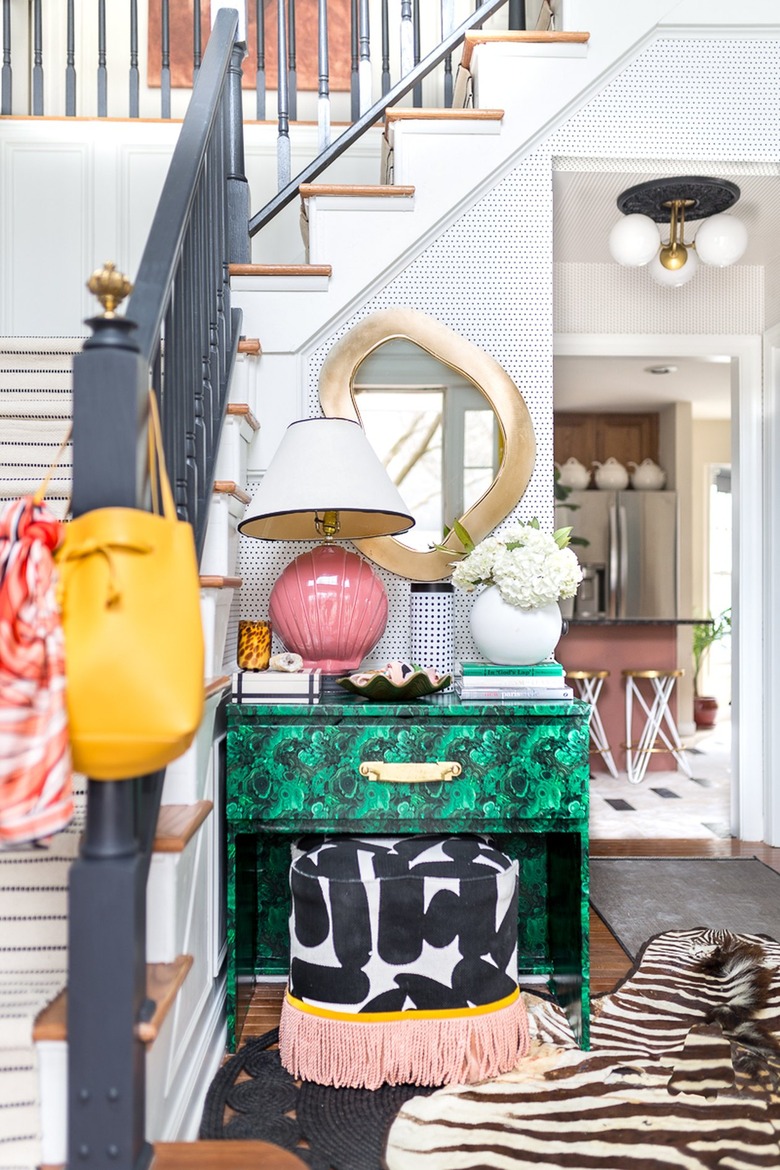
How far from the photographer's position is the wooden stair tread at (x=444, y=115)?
2535 millimetres

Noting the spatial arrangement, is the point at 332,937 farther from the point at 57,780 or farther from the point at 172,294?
the point at 172,294

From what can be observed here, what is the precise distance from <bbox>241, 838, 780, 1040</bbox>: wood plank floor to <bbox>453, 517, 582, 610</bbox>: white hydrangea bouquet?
100 centimetres

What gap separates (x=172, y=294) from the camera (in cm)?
160

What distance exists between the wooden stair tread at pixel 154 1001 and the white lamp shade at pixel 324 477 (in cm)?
95

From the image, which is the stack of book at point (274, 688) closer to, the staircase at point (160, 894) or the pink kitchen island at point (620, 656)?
the staircase at point (160, 894)

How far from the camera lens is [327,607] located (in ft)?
7.39

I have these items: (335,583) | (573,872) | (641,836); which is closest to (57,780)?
(335,583)

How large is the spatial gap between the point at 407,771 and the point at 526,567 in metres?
0.54

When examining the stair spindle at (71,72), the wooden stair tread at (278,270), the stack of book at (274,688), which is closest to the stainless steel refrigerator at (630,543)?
the stair spindle at (71,72)

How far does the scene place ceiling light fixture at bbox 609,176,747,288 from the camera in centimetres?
280

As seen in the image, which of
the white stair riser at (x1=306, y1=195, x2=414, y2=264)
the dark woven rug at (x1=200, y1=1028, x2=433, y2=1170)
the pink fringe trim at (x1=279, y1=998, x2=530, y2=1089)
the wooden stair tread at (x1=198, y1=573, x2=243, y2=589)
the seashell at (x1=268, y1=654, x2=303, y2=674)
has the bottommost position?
the dark woven rug at (x1=200, y1=1028, x2=433, y2=1170)

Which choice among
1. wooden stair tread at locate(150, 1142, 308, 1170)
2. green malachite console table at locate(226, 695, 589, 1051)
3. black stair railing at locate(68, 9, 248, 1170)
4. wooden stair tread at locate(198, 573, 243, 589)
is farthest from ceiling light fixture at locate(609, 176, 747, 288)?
wooden stair tread at locate(150, 1142, 308, 1170)

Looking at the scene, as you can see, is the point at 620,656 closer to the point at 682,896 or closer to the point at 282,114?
the point at 682,896

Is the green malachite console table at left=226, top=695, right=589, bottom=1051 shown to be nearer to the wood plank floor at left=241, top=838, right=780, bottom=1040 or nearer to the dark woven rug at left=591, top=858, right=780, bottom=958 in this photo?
the wood plank floor at left=241, top=838, right=780, bottom=1040
